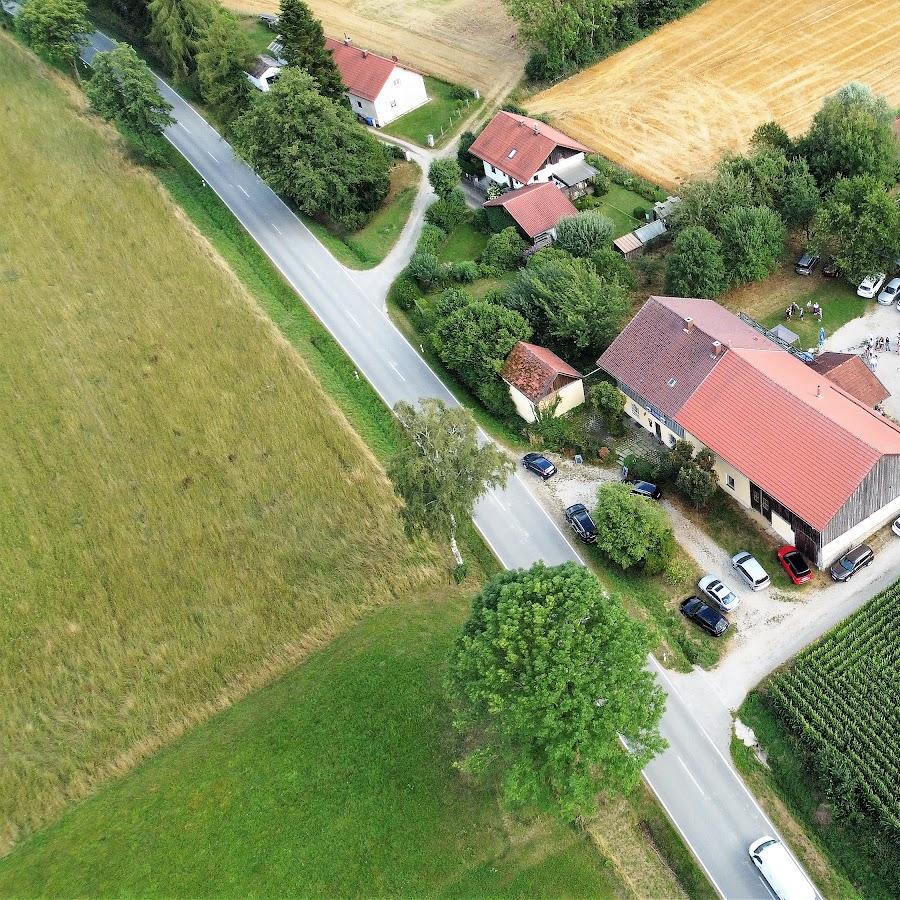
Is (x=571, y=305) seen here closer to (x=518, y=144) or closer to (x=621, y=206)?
(x=621, y=206)

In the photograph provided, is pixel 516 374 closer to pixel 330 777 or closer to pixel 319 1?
pixel 330 777

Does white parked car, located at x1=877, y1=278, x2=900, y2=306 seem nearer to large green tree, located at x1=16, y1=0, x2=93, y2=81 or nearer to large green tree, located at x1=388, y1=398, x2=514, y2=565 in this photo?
large green tree, located at x1=388, y1=398, x2=514, y2=565

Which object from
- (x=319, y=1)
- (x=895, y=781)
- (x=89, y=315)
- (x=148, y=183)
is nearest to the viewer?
(x=895, y=781)

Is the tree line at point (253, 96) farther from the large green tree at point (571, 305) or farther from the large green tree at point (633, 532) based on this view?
the large green tree at point (633, 532)

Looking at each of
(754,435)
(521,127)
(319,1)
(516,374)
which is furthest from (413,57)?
(754,435)

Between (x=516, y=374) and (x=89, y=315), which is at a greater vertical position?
(x=516, y=374)

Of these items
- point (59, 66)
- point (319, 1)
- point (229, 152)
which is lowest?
point (59, 66)

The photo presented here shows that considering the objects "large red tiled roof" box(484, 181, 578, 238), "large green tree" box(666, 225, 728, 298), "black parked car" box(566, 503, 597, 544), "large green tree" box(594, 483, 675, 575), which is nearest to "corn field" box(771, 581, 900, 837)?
"large green tree" box(594, 483, 675, 575)
